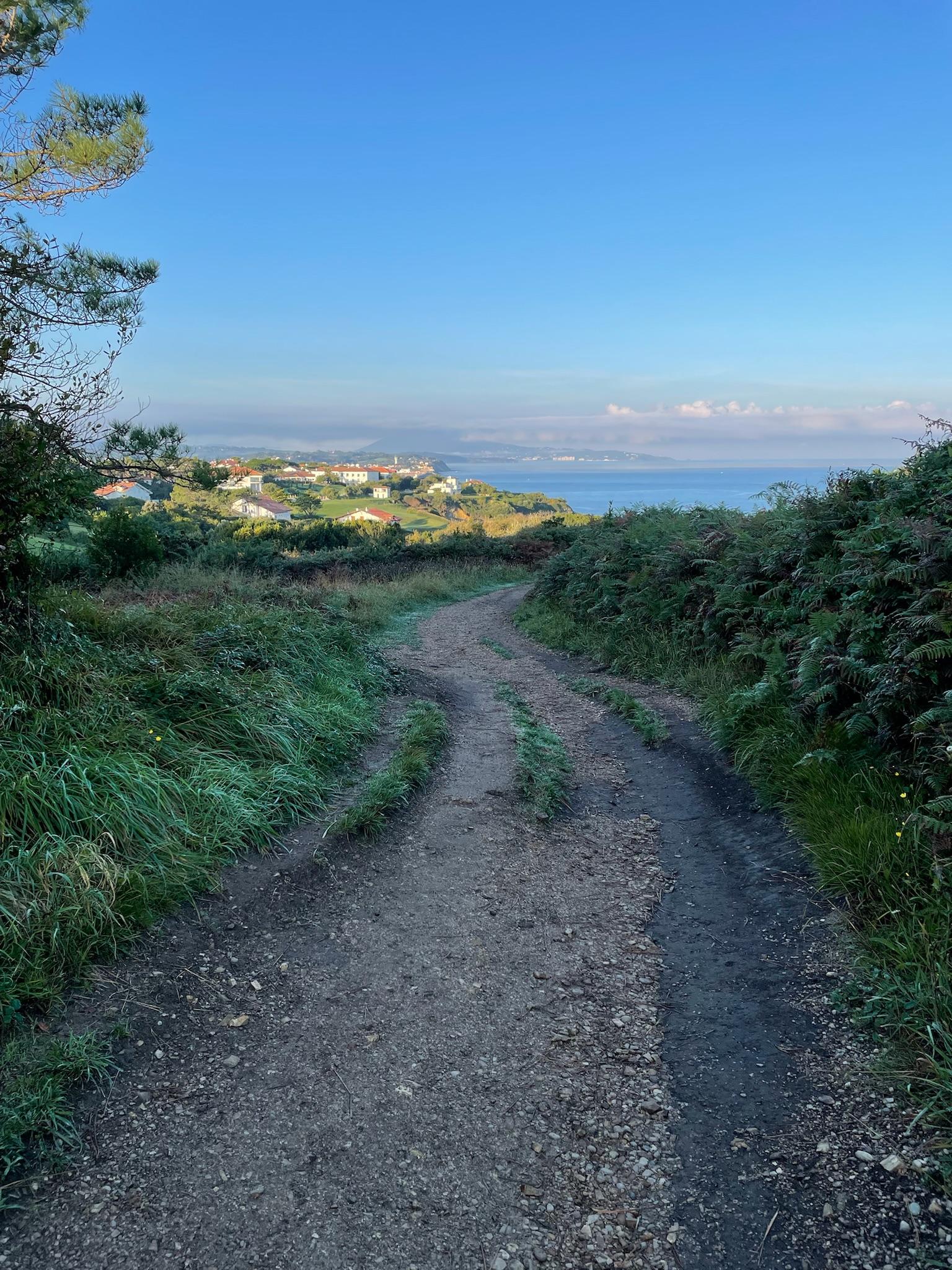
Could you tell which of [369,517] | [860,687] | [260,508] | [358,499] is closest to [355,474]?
[358,499]

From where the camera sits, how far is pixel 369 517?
40906 millimetres

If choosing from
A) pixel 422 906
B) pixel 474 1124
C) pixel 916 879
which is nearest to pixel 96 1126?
pixel 474 1124

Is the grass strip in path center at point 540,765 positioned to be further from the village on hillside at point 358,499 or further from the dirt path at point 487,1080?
the village on hillside at point 358,499

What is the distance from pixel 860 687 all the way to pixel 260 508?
124ft

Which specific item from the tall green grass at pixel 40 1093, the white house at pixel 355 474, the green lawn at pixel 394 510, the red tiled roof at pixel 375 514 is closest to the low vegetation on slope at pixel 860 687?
the tall green grass at pixel 40 1093

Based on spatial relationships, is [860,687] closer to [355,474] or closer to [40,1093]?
[40,1093]

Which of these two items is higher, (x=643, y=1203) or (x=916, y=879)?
(x=916, y=879)

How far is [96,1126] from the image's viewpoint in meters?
2.97

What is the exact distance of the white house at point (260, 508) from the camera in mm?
38031

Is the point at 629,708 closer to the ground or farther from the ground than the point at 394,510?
closer to the ground

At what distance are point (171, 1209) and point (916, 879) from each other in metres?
3.73

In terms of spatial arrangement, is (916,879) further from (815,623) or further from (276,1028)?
(276,1028)

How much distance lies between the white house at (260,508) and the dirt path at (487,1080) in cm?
3351

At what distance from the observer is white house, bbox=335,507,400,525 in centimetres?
3784
